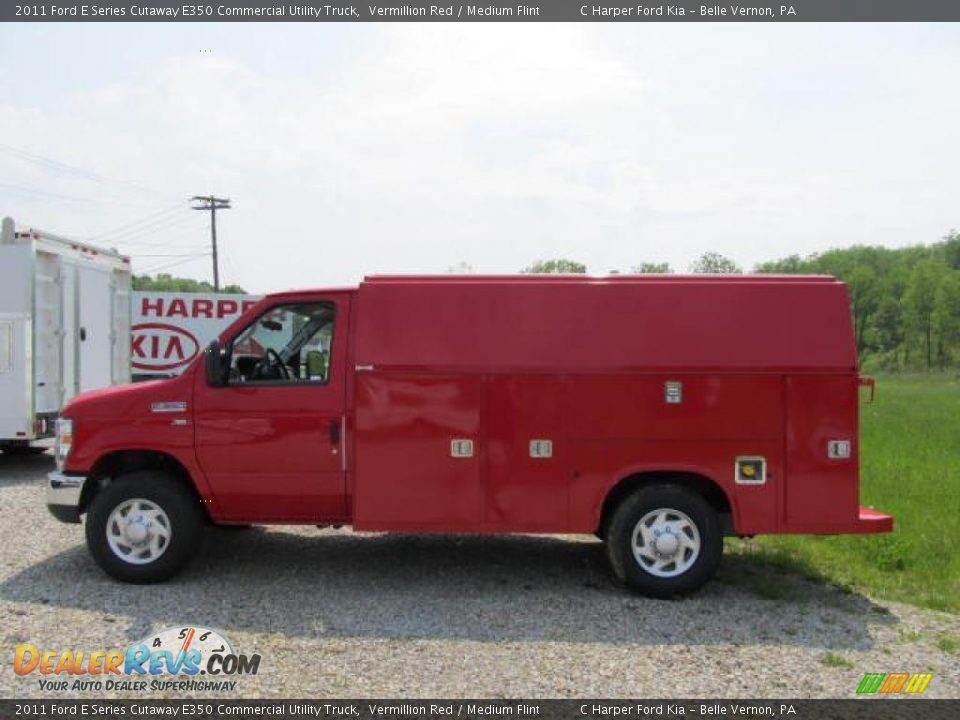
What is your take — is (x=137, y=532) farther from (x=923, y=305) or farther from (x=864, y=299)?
(x=864, y=299)

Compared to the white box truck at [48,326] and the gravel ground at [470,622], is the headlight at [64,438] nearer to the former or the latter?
the gravel ground at [470,622]

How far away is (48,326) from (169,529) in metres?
5.90

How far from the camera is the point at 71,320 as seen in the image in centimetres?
1136

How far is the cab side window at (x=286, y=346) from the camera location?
21.0ft

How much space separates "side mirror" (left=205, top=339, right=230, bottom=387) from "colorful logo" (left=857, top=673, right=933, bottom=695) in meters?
4.70

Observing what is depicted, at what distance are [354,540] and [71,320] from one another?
19.6 ft

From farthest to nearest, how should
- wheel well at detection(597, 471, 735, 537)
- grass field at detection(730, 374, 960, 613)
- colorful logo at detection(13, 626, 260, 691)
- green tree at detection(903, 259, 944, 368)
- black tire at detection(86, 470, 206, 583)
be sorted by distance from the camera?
green tree at detection(903, 259, 944, 368) → grass field at detection(730, 374, 960, 613) → black tire at detection(86, 470, 206, 583) → wheel well at detection(597, 471, 735, 537) → colorful logo at detection(13, 626, 260, 691)

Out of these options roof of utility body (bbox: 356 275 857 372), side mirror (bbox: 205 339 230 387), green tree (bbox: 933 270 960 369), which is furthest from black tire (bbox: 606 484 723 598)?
green tree (bbox: 933 270 960 369)

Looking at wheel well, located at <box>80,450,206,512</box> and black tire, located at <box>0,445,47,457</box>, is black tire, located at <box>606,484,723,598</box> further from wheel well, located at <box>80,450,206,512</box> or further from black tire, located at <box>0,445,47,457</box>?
black tire, located at <box>0,445,47,457</box>

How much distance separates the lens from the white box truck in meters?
10.5

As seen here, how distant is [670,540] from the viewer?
6102mm

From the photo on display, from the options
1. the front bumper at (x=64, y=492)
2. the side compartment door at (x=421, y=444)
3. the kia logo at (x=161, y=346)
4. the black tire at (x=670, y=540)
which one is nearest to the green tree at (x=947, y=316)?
the kia logo at (x=161, y=346)

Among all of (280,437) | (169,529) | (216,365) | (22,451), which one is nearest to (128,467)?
(169,529)

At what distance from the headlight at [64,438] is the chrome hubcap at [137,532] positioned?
58 centimetres
